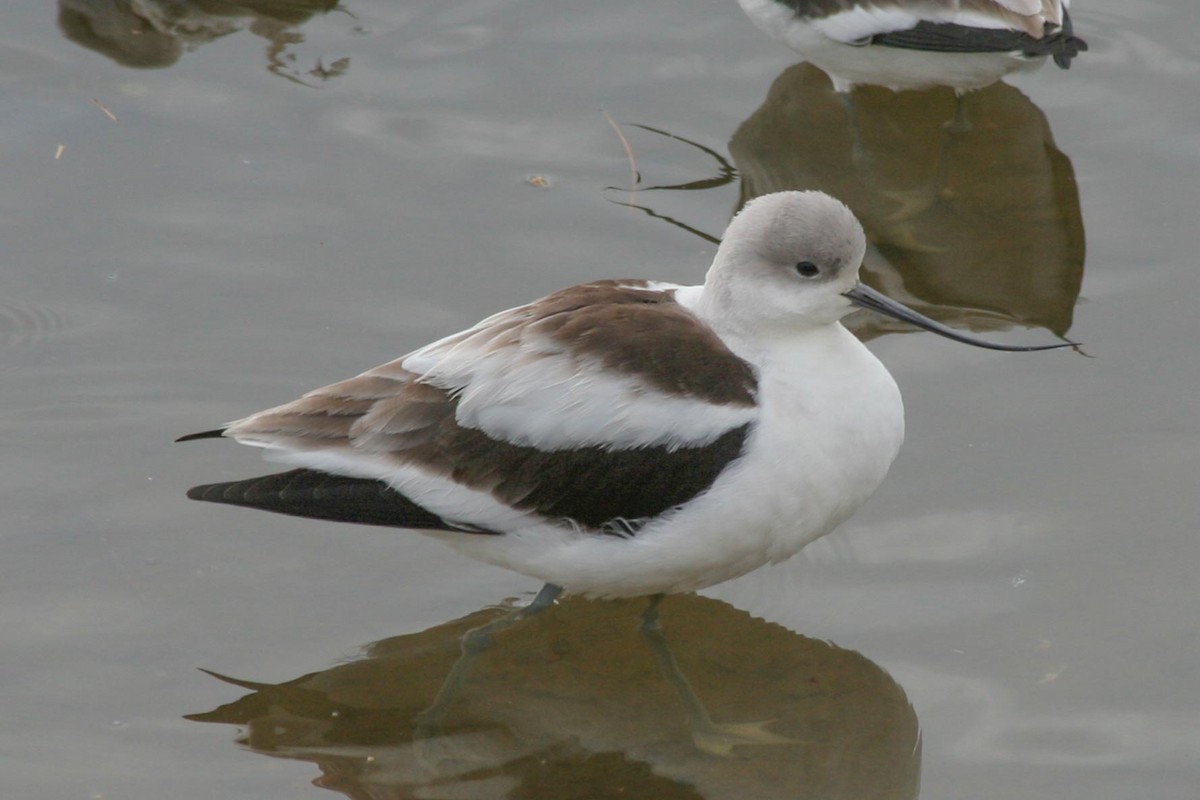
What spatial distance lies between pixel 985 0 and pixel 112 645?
186 inches

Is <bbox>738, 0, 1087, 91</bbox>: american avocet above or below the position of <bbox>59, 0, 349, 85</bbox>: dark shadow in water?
above

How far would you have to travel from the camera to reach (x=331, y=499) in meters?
5.11

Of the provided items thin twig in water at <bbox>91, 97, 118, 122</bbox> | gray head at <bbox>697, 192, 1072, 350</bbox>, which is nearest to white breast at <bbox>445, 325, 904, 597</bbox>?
gray head at <bbox>697, 192, 1072, 350</bbox>

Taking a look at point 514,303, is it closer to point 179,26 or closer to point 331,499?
point 331,499

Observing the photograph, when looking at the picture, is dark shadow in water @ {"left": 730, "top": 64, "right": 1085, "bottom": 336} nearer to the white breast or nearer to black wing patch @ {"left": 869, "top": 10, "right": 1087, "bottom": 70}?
black wing patch @ {"left": 869, "top": 10, "right": 1087, "bottom": 70}

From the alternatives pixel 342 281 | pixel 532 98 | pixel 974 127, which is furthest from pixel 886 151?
pixel 342 281

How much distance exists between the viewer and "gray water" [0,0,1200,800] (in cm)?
520

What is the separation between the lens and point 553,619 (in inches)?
228

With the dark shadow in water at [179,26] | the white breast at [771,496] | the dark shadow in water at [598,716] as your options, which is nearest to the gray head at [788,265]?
the white breast at [771,496]

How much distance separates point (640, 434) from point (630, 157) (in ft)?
10.0

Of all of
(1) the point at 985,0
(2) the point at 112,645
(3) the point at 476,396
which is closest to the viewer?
(3) the point at 476,396

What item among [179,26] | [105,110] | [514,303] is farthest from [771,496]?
[179,26]

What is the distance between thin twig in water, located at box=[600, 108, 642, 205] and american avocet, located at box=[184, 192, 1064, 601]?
2.38m

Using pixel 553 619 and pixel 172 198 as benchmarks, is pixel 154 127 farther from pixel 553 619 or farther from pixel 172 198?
pixel 553 619
